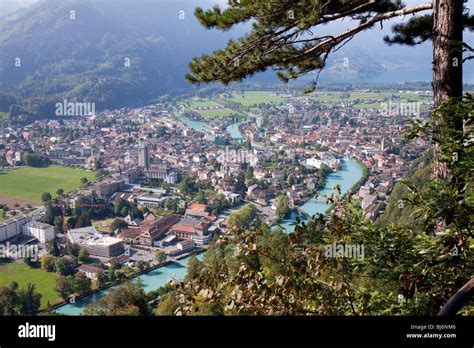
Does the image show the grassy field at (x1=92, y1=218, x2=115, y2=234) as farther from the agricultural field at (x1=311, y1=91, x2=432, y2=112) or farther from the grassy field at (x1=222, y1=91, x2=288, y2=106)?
the agricultural field at (x1=311, y1=91, x2=432, y2=112)

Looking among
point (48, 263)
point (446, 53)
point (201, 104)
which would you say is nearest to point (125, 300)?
point (48, 263)

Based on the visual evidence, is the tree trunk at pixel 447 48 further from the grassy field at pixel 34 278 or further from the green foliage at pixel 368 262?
the grassy field at pixel 34 278

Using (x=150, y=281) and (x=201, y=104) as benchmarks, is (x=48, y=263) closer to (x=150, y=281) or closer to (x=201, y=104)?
(x=150, y=281)

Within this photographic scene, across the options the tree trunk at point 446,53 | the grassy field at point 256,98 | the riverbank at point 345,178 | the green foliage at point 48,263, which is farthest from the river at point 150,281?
the grassy field at point 256,98

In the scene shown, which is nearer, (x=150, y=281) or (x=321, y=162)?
(x=150, y=281)

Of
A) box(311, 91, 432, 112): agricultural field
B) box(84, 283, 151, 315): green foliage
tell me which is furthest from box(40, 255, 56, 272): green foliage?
box(311, 91, 432, 112): agricultural field
